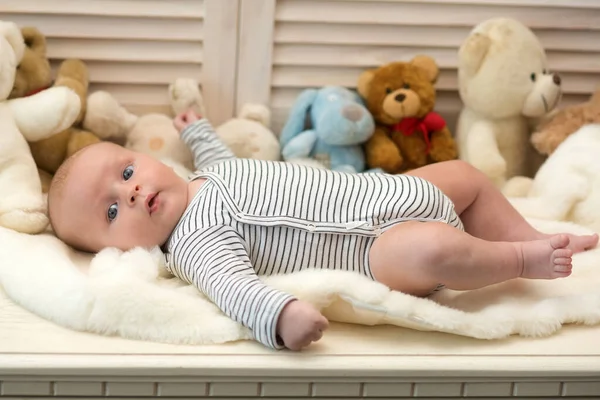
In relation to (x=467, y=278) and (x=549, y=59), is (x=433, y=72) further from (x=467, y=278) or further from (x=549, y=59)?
(x=467, y=278)

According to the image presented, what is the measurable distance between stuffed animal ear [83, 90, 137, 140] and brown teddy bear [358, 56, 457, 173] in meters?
0.51

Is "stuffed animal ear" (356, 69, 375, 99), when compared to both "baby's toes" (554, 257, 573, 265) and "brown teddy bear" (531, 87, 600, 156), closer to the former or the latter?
"brown teddy bear" (531, 87, 600, 156)

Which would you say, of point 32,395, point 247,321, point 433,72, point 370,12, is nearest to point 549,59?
point 433,72

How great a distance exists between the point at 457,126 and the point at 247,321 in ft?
2.74

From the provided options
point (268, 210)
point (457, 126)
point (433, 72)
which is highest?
point (433, 72)

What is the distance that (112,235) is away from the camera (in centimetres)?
123

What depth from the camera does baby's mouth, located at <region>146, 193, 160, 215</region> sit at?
1226 millimetres

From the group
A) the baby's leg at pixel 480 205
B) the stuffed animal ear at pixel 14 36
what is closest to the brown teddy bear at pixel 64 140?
the stuffed animal ear at pixel 14 36

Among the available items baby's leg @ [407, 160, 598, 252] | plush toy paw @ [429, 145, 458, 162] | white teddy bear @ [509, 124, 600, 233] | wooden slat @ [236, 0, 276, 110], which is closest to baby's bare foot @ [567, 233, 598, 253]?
baby's leg @ [407, 160, 598, 252]

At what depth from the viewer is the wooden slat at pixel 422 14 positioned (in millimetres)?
1570

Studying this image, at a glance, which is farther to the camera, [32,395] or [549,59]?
[549,59]

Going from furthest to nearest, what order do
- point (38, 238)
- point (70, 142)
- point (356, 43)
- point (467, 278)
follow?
1. point (356, 43)
2. point (70, 142)
3. point (38, 238)
4. point (467, 278)

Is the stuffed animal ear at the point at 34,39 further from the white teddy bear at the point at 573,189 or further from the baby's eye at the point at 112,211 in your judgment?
the white teddy bear at the point at 573,189

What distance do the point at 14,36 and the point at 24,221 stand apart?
0.36 metres
